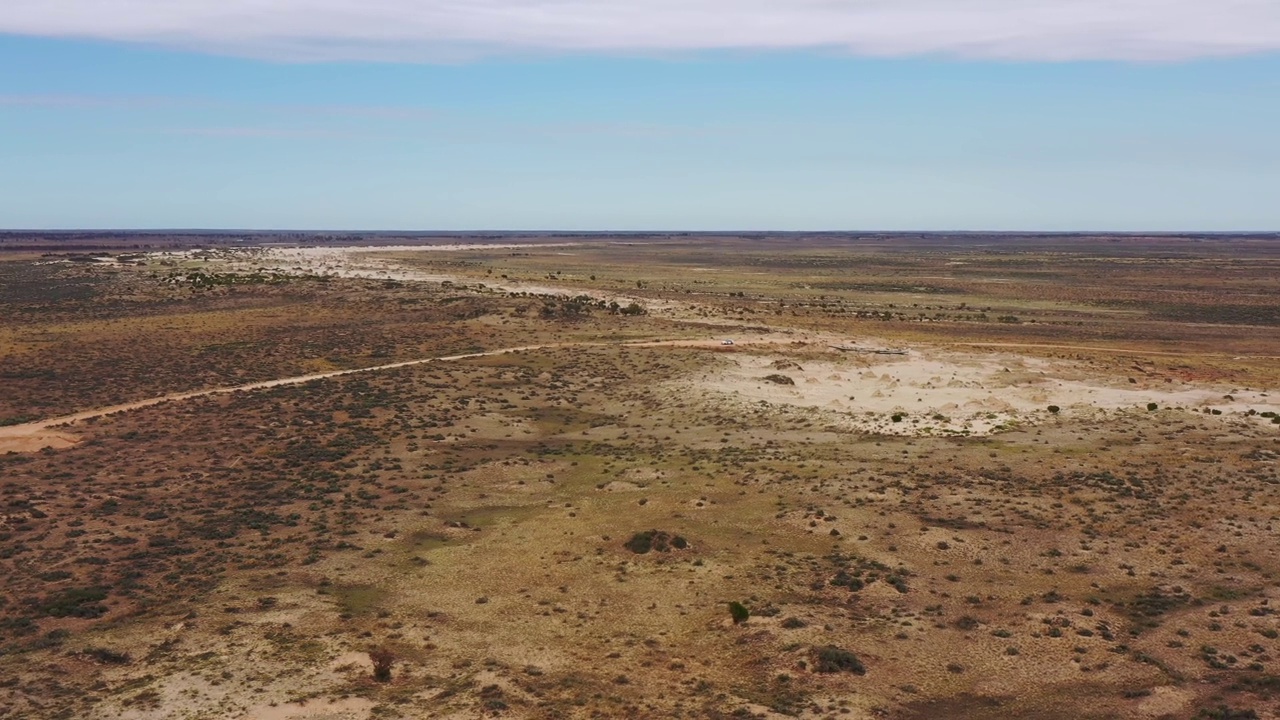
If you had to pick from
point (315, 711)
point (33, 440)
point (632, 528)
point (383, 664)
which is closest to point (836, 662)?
point (383, 664)

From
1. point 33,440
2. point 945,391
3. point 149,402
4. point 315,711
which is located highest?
point 945,391

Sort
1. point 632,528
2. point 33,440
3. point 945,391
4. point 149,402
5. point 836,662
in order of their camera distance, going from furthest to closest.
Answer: point 945,391 → point 149,402 → point 33,440 → point 632,528 → point 836,662

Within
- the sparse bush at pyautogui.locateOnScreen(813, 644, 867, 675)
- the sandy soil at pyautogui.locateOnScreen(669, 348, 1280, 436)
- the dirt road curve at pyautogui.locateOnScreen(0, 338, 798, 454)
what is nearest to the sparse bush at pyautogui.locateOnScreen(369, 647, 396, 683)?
the sparse bush at pyautogui.locateOnScreen(813, 644, 867, 675)

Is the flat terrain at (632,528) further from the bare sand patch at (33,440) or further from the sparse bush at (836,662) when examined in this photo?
the bare sand patch at (33,440)

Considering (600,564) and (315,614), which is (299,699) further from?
(600,564)

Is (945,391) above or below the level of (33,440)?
above

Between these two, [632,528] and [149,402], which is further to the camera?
[149,402]

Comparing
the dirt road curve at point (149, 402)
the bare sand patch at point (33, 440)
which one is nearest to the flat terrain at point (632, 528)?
the bare sand patch at point (33, 440)

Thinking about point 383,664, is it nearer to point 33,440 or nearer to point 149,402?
point 33,440

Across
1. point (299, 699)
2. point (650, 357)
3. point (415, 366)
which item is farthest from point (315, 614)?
point (650, 357)
